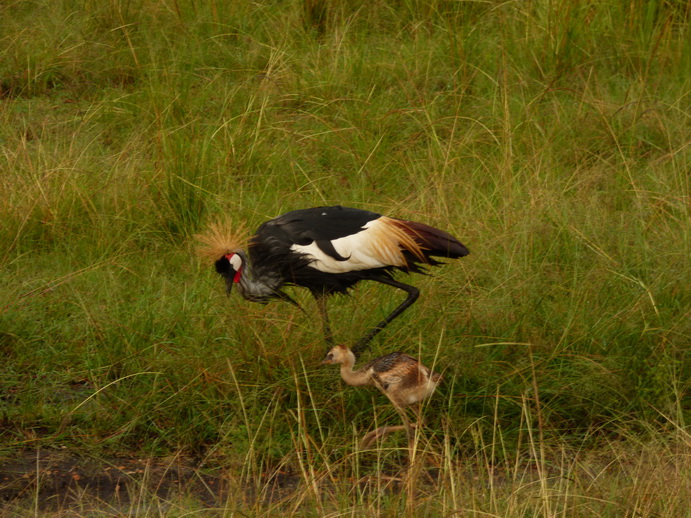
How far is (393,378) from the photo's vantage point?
3686mm

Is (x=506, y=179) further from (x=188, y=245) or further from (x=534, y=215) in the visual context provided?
(x=188, y=245)

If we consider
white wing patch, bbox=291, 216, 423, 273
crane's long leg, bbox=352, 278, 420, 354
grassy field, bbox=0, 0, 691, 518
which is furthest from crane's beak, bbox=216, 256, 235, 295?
crane's long leg, bbox=352, 278, 420, 354

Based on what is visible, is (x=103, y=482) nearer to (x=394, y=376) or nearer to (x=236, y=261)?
(x=236, y=261)

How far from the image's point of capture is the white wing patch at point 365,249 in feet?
13.2

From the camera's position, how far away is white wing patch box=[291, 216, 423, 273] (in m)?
4.02

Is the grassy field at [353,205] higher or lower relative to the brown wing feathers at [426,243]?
lower

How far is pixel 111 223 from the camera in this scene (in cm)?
529

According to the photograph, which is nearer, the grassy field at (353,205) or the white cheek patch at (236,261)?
the grassy field at (353,205)

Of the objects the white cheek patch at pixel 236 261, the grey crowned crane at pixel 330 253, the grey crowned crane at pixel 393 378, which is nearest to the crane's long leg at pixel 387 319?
the grey crowned crane at pixel 330 253

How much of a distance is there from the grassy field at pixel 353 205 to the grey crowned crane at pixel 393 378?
4.7 inches

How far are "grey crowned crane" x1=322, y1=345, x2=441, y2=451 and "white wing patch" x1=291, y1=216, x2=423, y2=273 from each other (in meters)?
0.42

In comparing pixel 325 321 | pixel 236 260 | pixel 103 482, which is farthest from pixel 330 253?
pixel 103 482

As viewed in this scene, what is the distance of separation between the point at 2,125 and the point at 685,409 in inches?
160

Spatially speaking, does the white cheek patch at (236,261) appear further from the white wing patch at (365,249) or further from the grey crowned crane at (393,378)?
the grey crowned crane at (393,378)
